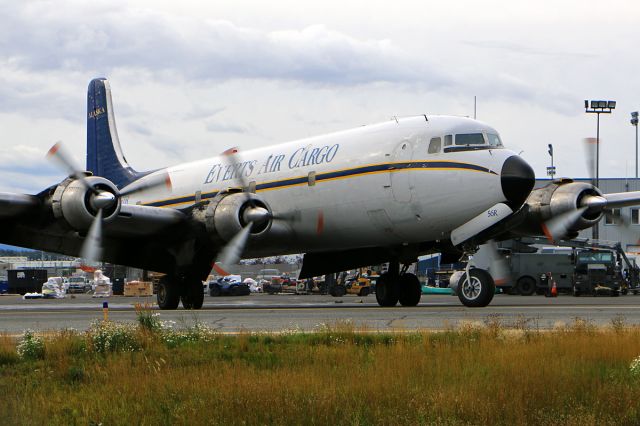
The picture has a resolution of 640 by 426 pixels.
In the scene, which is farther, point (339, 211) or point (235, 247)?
point (339, 211)

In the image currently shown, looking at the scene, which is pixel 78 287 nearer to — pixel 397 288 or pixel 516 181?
pixel 397 288

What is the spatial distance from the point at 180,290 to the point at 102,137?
13.3 meters

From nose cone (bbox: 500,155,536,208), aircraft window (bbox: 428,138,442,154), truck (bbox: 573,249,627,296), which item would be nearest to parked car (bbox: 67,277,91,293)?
truck (bbox: 573,249,627,296)

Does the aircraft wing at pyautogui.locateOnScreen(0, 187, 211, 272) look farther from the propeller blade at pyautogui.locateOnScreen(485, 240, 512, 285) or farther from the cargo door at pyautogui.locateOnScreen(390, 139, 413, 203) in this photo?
the propeller blade at pyautogui.locateOnScreen(485, 240, 512, 285)

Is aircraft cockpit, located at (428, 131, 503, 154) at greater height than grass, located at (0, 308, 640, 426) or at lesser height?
greater

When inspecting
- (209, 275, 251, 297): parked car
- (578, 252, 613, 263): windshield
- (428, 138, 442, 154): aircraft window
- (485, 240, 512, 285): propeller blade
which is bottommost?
(209, 275, 251, 297): parked car

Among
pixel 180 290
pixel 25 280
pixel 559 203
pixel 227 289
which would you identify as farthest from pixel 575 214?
pixel 25 280

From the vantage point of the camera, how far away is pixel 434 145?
25047 mm

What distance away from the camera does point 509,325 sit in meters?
17.8

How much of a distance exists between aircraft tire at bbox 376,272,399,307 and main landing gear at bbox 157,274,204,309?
6.09m

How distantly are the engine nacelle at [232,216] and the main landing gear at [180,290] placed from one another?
2631mm

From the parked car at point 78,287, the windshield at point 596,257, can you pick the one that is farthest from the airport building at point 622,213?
the parked car at point 78,287

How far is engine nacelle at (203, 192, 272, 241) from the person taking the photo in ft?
84.5

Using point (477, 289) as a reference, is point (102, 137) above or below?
above
